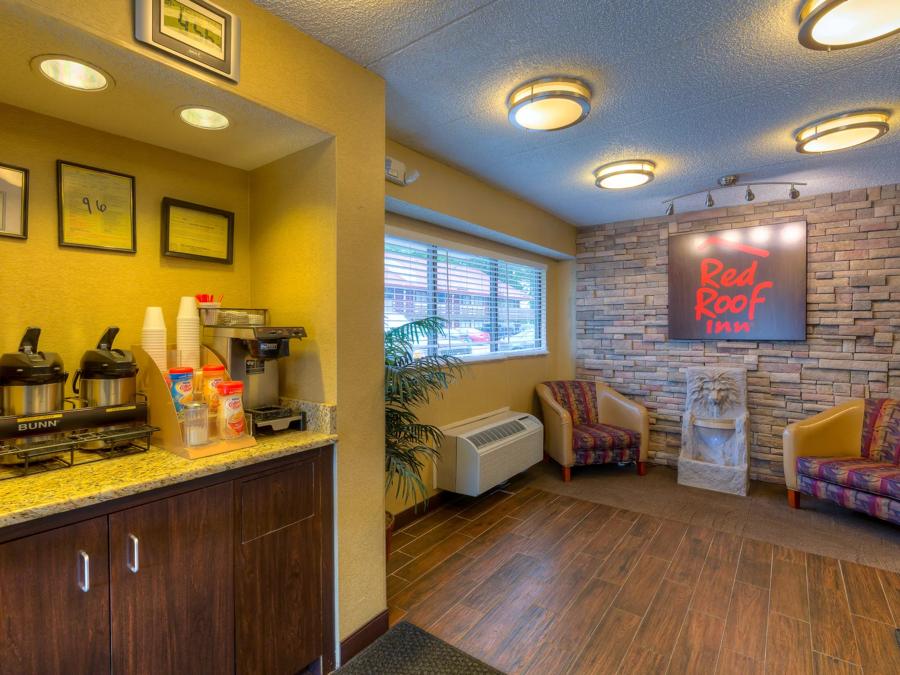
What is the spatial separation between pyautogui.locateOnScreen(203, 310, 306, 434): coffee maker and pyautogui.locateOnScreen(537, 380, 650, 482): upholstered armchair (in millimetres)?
2846

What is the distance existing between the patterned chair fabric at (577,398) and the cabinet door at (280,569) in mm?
3225

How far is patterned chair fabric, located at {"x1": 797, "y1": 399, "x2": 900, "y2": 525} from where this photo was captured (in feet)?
9.45

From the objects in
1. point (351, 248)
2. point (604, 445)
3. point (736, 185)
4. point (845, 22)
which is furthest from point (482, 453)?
point (736, 185)

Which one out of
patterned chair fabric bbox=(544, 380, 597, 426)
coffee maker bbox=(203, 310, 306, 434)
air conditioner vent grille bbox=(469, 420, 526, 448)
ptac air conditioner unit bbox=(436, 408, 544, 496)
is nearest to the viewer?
coffee maker bbox=(203, 310, 306, 434)

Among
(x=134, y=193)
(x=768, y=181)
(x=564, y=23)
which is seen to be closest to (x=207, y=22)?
(x=134, y=193)

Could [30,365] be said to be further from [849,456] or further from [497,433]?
[849,456]

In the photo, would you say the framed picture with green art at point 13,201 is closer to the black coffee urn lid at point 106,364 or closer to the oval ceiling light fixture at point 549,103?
the black coffee urn lid at point 106,364

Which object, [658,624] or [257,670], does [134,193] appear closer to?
[257,670]

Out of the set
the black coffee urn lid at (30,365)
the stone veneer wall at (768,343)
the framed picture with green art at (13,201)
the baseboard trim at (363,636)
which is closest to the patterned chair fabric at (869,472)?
the stone veneer wall at (768,343)

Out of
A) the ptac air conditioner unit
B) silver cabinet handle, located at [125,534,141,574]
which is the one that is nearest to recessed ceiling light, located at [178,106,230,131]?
silver cabinet handle, located at [125,534,141,574]

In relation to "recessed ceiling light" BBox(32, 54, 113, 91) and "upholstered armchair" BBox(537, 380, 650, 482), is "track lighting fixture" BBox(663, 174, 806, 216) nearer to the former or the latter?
"upholstered armchair" BBox(537, 380, 650, 482)

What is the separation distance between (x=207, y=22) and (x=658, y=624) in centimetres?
304

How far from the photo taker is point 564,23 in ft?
5.51

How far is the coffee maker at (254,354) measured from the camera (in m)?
1.73
